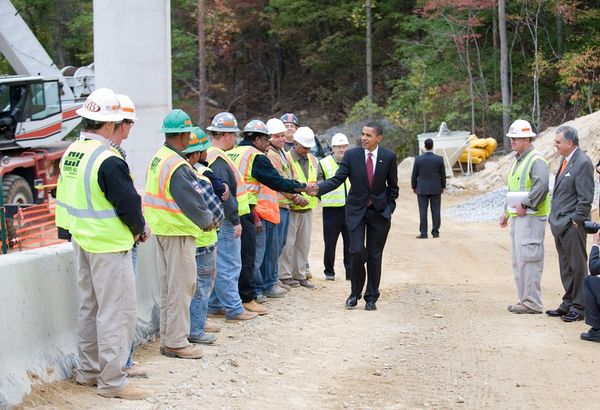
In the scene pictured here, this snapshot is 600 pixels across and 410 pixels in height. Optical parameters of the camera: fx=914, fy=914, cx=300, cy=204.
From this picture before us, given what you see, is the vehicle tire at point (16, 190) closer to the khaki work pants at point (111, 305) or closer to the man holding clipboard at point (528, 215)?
the man holding clipboard at point (528, 215)

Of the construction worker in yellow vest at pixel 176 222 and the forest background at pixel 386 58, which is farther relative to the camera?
the forest background at pixel 386 58

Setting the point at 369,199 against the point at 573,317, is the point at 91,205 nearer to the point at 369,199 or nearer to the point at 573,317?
the point at 369,199

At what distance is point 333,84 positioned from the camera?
45.6 metres

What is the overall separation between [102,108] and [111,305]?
1.43m

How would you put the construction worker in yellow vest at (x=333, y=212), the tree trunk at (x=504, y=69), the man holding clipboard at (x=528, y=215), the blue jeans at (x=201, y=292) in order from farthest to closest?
the tree trunk at (x=504, y=69), the construction worker in yellow vest at (x=333, y=212), the man holding clipboard at (x=528, y=215), the blue jeans at (x=201, y=292)

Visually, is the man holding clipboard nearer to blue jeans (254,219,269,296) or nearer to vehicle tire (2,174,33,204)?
blue jeans (254,219,269,296)

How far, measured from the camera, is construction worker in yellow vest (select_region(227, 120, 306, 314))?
10219 millimetres

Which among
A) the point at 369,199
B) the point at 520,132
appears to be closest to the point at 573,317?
the point at 520,132

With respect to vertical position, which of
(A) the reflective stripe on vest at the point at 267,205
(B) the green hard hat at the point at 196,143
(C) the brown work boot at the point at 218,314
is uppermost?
(B) the green hard hat at the point at 196,143

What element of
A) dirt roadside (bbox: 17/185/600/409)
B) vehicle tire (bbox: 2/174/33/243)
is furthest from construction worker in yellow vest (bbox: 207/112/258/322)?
vehicle tire (bbox: 2/174/33/243)

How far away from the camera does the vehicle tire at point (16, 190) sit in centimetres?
1916

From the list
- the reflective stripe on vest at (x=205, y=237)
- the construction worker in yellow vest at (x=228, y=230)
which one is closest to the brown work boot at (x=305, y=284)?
the construction worker in yellow vest at (x=228, y=230)

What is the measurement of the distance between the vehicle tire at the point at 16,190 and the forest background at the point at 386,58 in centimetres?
1811

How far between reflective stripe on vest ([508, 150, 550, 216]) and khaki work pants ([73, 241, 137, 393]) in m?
5.37
